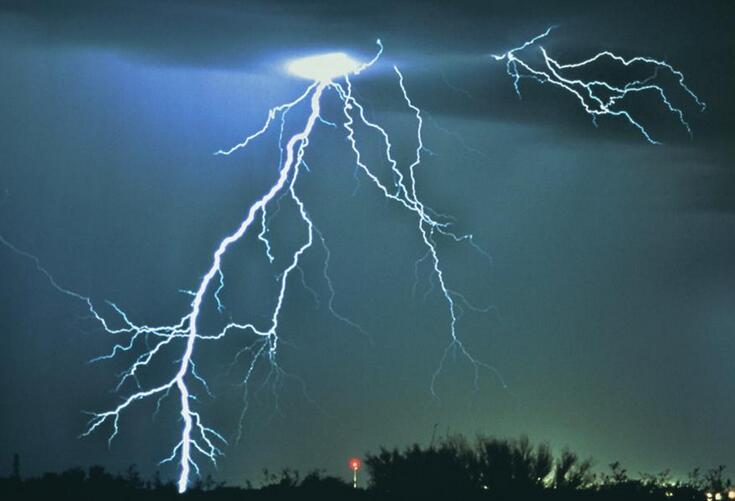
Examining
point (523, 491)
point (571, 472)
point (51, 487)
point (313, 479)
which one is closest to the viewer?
point (51, 487)

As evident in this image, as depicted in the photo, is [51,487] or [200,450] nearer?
[51,487]

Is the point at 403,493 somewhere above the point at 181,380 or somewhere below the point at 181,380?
below

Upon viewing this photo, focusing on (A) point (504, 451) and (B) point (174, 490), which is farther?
(A) point (504, 451)

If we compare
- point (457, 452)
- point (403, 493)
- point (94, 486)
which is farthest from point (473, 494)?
point (94, 486)

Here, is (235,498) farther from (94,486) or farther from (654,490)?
(654,490)

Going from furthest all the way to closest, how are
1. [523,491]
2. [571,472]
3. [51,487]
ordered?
[571,472] < [523,491] < [51,487]

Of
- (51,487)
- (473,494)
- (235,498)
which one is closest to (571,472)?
(473,494)

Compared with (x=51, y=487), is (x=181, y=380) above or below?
above

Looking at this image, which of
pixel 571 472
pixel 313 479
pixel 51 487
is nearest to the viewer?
pixel 51 487

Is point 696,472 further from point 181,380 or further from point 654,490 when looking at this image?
point 181,380
